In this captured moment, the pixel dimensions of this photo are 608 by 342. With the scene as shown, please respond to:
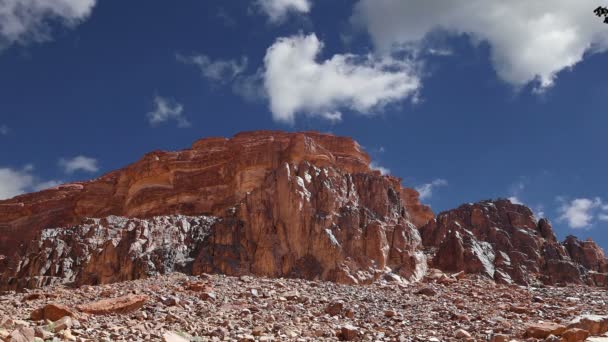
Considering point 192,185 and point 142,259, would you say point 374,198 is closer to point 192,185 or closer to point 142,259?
point 142,259

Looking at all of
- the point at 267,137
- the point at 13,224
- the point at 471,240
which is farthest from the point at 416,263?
the point at 13,224

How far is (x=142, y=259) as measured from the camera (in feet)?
126

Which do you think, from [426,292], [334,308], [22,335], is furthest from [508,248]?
[22,335]

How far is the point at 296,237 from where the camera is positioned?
36125 millimetres

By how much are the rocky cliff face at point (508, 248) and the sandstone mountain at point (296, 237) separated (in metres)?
0.10

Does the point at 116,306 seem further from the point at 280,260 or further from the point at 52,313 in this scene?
the point at 280,260

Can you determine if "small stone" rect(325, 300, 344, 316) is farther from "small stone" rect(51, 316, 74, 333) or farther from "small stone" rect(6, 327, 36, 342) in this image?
"small stone" rect(6, 327, 36, 342)

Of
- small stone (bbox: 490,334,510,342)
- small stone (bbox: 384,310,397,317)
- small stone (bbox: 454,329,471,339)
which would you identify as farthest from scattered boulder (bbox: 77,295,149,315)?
small stone (bbox: 490,334,510,342)

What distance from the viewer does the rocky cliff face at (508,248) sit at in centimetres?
3888

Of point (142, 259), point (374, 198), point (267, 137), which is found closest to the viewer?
point (142, 259)

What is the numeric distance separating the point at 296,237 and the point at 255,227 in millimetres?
3319

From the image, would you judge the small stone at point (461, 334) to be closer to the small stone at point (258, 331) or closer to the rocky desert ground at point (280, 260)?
the rocky desert ground at point (280, 260)

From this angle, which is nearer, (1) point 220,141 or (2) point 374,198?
(2) point 374,198

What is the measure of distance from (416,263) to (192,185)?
3451 centimetres
